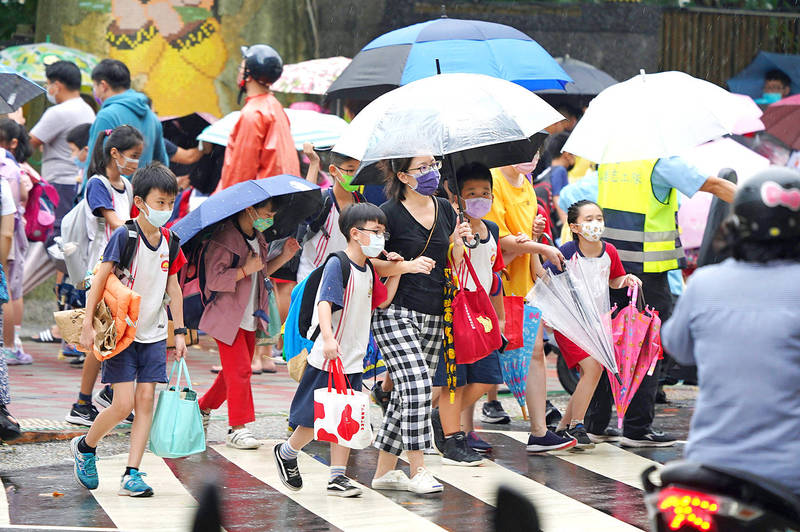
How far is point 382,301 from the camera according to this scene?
6.94m

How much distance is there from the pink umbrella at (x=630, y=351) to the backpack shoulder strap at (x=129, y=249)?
3.04 m

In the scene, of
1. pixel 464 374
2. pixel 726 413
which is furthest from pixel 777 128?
pixel 726 413

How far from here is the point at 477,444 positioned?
8.00 meters

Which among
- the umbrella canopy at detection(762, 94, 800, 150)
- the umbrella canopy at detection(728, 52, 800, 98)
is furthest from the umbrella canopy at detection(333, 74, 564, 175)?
the umbrella canopy at detection(728, 52, 800, 98)

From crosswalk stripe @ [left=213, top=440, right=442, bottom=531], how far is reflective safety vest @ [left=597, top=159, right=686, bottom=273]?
2416mm

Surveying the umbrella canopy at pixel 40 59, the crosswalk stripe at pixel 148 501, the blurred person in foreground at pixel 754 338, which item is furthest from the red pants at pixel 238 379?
the umbrella canopy at pixel 40 59

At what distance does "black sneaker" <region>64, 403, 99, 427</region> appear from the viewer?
323 inches

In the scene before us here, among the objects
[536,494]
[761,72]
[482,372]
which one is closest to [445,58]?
[482,372]

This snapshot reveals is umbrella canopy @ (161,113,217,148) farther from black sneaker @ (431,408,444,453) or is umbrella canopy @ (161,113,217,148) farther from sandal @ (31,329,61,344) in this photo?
black sneaker @ (431,408,444,453)

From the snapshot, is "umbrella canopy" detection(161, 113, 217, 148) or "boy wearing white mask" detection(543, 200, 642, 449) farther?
"umbrella canopy" detection(161, 113, 217, 148)

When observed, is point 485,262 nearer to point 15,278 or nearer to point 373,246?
point 373,246

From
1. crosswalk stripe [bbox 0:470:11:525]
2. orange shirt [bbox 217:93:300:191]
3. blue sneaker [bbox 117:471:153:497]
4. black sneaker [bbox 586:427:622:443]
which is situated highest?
orange shirt [bbox 217:93:300:191]

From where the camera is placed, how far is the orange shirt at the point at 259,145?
30.5ft

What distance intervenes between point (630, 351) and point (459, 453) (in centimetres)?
129
